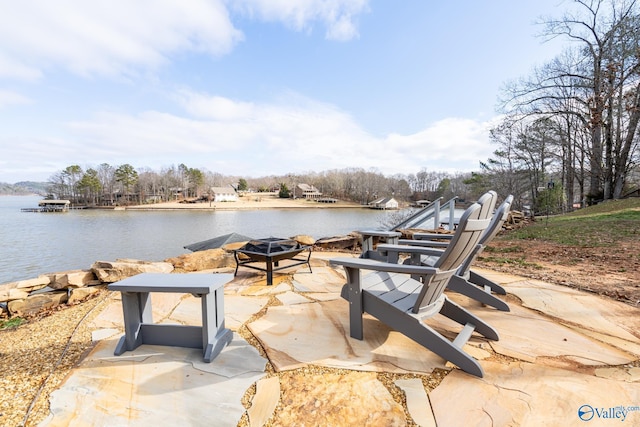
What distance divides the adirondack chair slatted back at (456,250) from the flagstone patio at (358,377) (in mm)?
442

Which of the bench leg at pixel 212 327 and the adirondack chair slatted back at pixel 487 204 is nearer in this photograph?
the adirondack chair slatted back at pixel 487 204

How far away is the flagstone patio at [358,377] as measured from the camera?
1.26 m

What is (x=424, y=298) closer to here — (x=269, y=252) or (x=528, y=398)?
(x=528, y=398)

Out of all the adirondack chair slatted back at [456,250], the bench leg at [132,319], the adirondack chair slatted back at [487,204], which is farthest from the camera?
the bench leg at [132,319]

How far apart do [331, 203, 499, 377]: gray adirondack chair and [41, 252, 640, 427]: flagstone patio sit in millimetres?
116

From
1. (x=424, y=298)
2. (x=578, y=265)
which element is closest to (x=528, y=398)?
(x=424, y=298)

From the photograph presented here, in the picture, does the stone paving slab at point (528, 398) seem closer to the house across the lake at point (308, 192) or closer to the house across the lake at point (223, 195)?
the house across the lake at point (223, 195)

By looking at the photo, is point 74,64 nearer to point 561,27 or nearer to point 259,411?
point 259,411

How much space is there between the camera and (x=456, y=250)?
156 centimetres

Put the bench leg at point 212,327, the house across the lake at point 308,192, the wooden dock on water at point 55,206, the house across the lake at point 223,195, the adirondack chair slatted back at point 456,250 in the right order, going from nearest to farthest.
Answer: the adirondack chair slatted back at point 456,250, the bench leg at point 212,327, the wooden dock on water at point 55,206, the house across the lake at point 223,195, the house across the lake at point 308,192

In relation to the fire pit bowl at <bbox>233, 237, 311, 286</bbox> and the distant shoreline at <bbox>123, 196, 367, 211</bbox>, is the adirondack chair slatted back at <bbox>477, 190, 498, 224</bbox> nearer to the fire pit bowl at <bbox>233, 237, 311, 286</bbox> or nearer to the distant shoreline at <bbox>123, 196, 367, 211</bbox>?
the fire pit bowl at <bbox>233, 237, 311, 286</bbox>

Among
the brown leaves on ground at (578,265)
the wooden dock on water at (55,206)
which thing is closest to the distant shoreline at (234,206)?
the wooden dock on water at (55,206)

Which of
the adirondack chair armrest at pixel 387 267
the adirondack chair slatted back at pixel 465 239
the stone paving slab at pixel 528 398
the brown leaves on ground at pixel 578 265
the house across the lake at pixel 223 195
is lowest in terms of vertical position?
the brown leaves on ground at pixel 578 265

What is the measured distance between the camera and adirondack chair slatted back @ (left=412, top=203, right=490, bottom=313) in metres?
1.52
